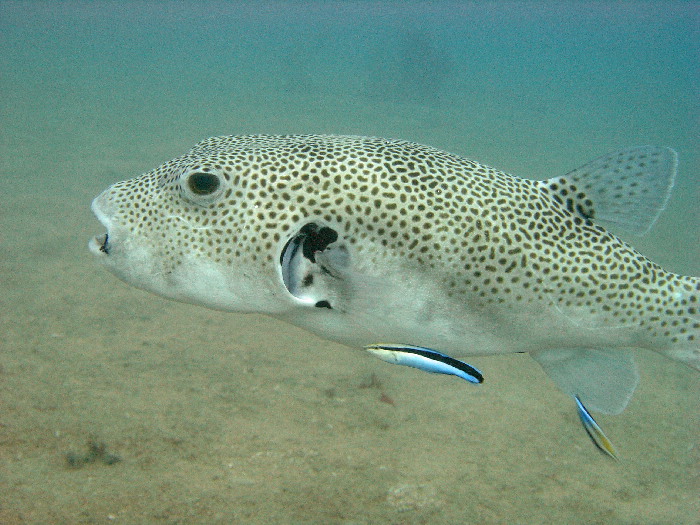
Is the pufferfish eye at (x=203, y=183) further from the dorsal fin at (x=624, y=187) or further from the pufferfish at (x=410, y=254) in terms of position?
the dorsal fin at (x=624, y=187)

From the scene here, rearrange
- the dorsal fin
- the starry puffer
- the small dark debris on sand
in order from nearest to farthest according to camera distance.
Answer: the starry puffer
the dorsal fin
the small dark debris on sand

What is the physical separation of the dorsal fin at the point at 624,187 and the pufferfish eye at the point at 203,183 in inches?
70.7

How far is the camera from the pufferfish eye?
230cm

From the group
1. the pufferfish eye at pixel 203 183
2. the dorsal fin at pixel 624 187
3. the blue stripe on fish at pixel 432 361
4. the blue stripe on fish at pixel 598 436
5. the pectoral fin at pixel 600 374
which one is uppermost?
the dorsal fin at pixel 624 187

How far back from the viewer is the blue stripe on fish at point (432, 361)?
192 centimetres

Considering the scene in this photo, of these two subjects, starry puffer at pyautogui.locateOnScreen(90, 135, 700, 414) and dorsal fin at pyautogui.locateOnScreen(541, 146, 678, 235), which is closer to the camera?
starry puffer at pyautogui.locateOnScreen(90, 135, 700, 414)

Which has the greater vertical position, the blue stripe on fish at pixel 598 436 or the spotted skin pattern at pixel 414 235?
the spotted skin pattern at pixel 414 235

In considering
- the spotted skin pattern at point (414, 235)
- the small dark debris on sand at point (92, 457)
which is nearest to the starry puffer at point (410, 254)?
the spotted skin pattern at point (414, 235)

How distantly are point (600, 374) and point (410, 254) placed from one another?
1.27 metres

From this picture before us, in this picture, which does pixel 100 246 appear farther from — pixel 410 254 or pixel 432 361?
pixel 432 361

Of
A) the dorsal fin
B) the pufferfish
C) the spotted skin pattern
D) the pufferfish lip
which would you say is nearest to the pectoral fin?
the pufferfish

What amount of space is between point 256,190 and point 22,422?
8.65ft

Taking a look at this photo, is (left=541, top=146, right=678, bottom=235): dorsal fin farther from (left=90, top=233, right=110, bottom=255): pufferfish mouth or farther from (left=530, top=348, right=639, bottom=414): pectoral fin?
(left=90, top=233, right=110, bottom=255): pufferfish mouth

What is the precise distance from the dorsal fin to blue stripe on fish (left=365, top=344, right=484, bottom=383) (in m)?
1.25
